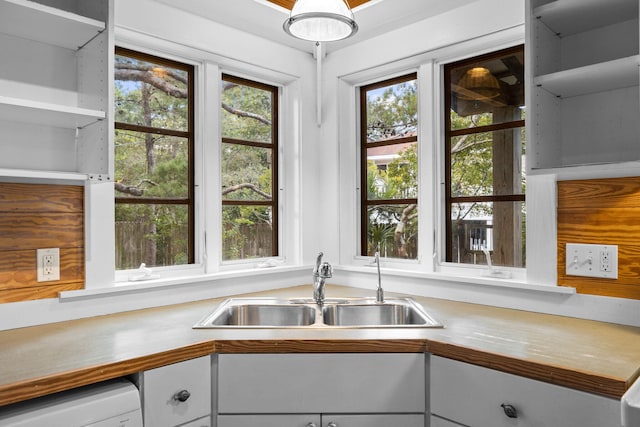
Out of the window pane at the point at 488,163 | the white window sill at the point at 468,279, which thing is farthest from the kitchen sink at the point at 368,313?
the window pane at the point at 488,163

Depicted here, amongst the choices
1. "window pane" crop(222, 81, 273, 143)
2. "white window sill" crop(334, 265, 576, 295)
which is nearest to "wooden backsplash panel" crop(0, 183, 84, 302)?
"window pane" crop(222, 81, 273, 143)

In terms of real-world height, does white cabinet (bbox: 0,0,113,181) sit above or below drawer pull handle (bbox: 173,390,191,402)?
above

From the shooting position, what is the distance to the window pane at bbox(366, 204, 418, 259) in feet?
8.44

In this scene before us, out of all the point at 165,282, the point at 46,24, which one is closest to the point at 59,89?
the point at 46,24

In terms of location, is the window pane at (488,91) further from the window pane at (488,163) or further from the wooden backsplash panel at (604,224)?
the wooden backsplash panel at (604,224)

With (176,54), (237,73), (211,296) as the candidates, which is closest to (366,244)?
(211,296)

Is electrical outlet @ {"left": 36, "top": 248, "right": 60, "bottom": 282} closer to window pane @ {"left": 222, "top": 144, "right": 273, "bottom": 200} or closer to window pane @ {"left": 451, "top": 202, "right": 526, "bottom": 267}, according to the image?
window pane @ {"left": 222, "top": 144, "right": 273, "bottom": 200}

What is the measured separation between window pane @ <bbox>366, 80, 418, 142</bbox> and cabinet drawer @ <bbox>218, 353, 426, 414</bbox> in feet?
4.70

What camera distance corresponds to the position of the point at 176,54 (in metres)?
2.30

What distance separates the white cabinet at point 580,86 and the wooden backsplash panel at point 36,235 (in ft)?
6.09

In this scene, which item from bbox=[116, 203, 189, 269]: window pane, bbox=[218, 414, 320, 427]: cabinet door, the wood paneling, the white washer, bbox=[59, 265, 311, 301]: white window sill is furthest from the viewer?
the wood paneling

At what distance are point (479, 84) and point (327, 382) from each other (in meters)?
1.65

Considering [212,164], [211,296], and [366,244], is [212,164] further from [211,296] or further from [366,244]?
[366,244]

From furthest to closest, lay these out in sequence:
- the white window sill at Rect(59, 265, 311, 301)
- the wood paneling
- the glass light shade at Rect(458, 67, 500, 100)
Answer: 1. the wood paneling
2. the glass light shade at Rect(458, 67, 500, 100)
3. the white window sill at Rect(59, 265, 311, 301)
